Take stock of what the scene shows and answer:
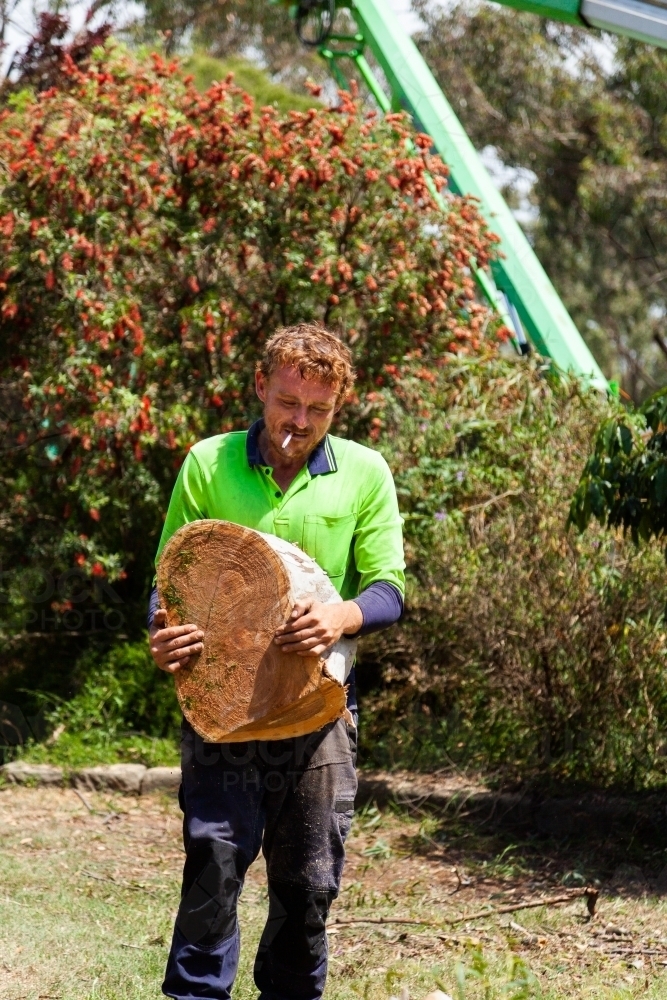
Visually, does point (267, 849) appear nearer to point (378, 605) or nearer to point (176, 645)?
point (176, 645)

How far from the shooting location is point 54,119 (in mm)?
7059

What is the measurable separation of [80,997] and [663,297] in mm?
23498

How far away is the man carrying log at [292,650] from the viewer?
3.09 meters

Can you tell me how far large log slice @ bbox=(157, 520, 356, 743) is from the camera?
3137 mm

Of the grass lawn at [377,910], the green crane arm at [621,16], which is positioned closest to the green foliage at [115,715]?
the grass lawn at [377,910]

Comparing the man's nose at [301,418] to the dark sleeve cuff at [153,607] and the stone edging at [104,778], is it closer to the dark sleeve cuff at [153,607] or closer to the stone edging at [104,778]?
the dark sleeve cuff at [153,607]

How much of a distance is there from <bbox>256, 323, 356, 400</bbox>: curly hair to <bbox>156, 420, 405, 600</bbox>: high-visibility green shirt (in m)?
0.20

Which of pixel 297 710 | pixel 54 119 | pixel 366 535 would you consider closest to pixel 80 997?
pixel 297 710

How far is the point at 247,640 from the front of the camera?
3180 millimetres

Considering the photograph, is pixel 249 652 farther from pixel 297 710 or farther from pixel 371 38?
pixel 371 38

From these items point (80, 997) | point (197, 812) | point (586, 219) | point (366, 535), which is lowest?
point (586, 219)

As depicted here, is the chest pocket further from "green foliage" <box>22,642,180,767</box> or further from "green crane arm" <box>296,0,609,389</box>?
"green crane arm" <box>296,0,609,389</box>

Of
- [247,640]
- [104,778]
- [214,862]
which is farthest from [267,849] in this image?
[104,778]

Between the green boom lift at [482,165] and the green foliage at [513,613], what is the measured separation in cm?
136
